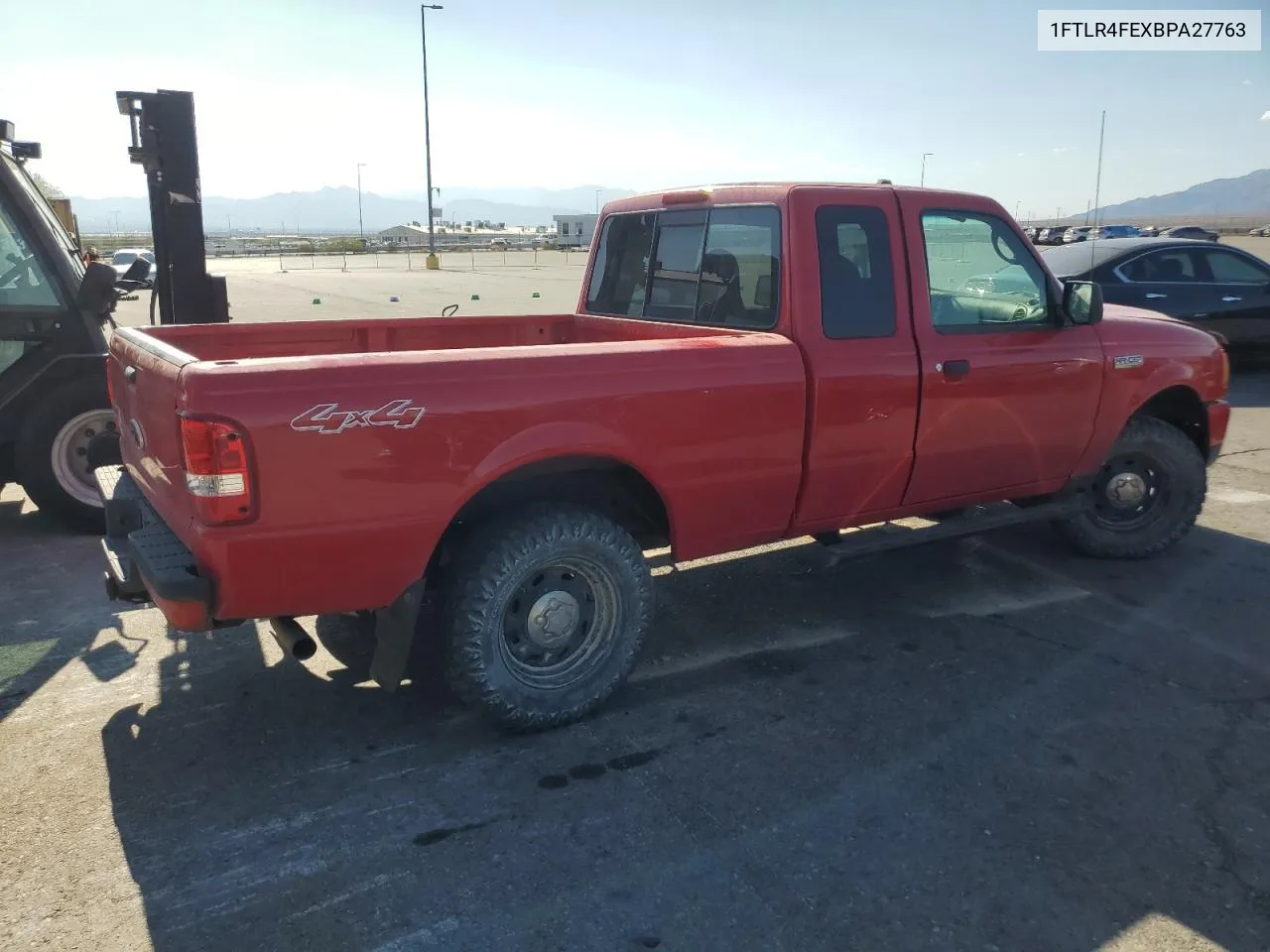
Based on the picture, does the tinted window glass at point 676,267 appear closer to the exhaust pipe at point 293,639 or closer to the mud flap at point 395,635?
the mud flap at point 395,635

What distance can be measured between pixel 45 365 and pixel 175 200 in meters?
1.31

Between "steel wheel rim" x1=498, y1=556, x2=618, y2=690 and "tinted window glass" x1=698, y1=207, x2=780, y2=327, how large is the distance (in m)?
1.40

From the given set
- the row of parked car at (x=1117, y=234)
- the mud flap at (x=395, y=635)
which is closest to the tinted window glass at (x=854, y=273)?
the mud flap at (x=395, y=635)

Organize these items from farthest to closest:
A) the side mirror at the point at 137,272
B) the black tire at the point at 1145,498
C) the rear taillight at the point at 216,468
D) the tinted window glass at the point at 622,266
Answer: the side mirror at the point at 137,272, the black tire at the point at 1145,498, the tinted window glass at the point at 622,266, the rear taillight at the point at 216,468

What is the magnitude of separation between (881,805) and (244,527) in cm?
227

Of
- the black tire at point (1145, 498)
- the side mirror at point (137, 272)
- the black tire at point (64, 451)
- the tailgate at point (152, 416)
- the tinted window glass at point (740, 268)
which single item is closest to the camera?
the tailgate at point (152, 416)

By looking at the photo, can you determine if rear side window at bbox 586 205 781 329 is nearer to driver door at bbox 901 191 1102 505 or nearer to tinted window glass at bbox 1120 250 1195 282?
driver door at bbox 901 191 1102 505

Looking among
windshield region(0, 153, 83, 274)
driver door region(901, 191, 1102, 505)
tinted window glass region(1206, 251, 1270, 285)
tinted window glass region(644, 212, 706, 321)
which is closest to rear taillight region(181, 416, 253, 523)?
tinted window glass region(644, 212, 706, 321)

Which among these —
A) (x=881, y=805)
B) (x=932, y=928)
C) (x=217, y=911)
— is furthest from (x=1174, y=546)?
(x=217, y=911)

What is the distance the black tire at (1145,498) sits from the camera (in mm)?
5633

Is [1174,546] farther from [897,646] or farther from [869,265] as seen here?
[869,265]

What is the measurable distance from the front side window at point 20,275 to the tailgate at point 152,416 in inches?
93.3

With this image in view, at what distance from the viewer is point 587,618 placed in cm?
388

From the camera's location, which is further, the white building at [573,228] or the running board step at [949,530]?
the white building at [573,228]
